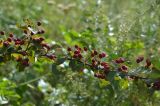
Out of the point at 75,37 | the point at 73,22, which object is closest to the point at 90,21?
the point at 75,37

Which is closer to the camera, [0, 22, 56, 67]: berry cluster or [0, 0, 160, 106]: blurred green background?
[0, 22, 56, 67]: berry cluster

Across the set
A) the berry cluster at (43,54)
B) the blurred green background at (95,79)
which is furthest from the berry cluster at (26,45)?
the blurred green background at (95,79)

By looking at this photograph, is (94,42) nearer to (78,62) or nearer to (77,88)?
(77,88)

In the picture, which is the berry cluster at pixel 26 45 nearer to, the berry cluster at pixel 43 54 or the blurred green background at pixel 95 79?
the berry cluster at pixel 43 54

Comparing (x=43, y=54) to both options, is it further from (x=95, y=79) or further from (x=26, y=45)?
(x=95, y=79)

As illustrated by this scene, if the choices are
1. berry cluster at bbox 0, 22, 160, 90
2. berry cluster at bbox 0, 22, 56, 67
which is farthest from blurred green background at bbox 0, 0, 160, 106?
berry cluster at bbox 0, 22, 56, 67

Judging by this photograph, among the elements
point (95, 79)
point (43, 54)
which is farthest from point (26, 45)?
point (95, 79)

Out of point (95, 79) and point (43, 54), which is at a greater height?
point (43, 54)

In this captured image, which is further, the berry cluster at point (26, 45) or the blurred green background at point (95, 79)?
the blurred green background at point (95, 79)

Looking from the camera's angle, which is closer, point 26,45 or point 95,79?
point 26,45

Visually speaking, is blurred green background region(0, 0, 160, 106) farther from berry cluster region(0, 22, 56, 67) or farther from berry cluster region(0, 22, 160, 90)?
berry cluster region(0, 22, 56, 67)

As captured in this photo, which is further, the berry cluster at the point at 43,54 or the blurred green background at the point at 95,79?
the blurred green background at the point at 95,79
